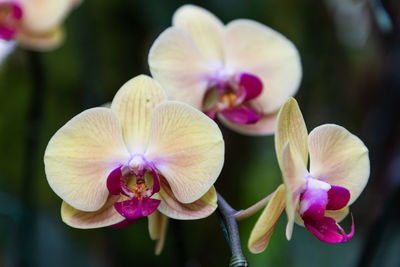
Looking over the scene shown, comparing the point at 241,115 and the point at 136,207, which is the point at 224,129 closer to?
the point at 241,115

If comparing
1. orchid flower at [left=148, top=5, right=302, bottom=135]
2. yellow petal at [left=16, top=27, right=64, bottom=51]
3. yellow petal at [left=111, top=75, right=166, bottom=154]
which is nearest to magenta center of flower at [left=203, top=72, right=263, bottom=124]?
orchid flower at [left=148, top=5, right=302, bottom=135]

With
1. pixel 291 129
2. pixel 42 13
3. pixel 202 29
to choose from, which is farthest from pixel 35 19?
pixel 291 129

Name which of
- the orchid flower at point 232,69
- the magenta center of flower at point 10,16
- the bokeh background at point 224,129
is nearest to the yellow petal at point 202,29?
the orchid flower at point 232,69

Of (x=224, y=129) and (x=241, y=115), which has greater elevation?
(x=241, y=115)

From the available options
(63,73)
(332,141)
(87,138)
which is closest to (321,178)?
(332,141)

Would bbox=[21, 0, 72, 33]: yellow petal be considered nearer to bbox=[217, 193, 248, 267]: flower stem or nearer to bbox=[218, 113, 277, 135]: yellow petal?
bbox=[218, 113, 277, 135]: yellow petal

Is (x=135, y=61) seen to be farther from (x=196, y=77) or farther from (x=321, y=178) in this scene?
(x=321, y=178)
